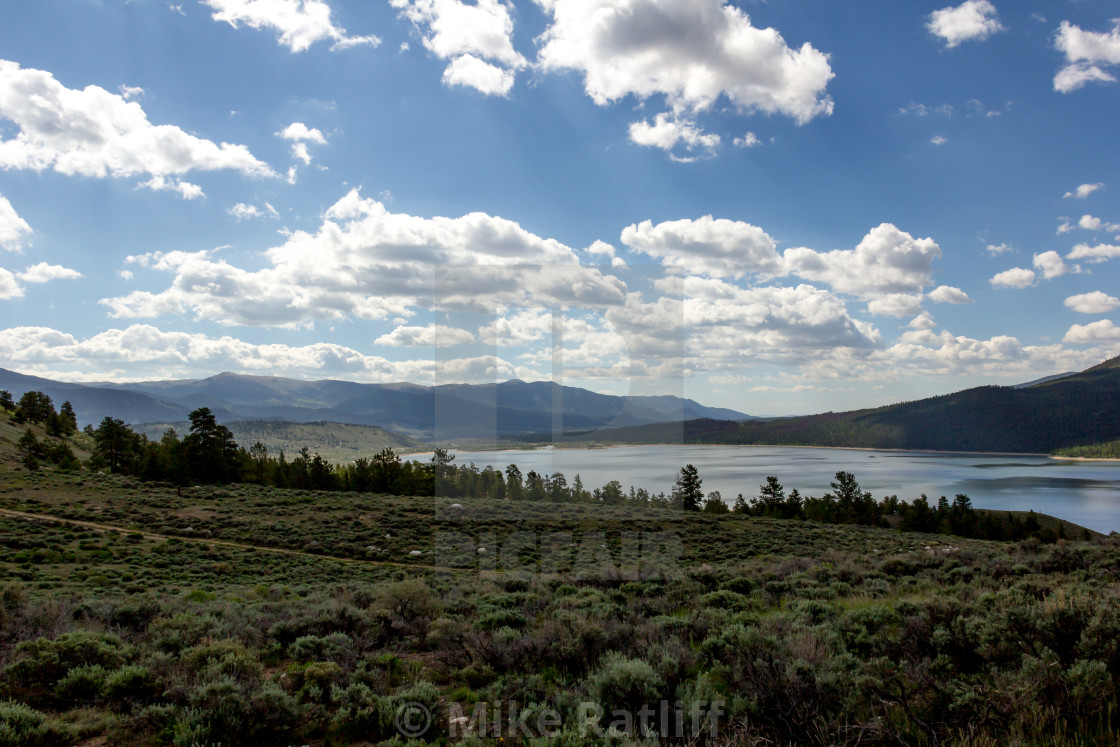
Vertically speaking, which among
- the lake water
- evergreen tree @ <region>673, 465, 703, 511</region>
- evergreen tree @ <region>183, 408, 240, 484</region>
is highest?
evergreen tree @ <region>183, 408, 240, 484</region>

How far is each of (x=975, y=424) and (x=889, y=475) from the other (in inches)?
3920

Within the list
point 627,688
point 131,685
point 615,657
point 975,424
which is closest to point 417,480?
point 131,685

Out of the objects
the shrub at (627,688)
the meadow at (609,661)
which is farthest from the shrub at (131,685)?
the shrub at (627,688)

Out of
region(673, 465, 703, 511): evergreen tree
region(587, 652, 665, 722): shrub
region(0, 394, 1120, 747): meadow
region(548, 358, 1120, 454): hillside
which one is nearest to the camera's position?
region(0, 394, 1120, 747): meadow

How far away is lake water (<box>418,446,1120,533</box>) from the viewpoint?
54.3 metres

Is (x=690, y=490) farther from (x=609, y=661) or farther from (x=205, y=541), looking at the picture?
(x=609, y=661)

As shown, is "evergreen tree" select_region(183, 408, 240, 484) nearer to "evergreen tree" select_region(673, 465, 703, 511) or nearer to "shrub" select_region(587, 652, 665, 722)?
"evergreen tree" select_region(673, 465, 703, 511)

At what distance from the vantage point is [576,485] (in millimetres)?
54312

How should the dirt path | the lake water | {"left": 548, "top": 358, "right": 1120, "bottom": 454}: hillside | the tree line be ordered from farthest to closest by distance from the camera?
{"left": 548, "top": 358, "right": 1120, "bottom": 454}: hillside < the lake water < the tree line < the dirt path

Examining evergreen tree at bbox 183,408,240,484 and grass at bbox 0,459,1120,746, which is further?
evergreen tree at bbox 183,408,240,484

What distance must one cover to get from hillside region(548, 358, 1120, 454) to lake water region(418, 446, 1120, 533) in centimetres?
1948

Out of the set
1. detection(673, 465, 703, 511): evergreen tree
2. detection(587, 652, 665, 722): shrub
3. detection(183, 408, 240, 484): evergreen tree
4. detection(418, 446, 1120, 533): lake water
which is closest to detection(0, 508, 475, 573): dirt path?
detection(587, 652, 665, 722): shrub

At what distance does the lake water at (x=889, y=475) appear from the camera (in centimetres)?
5425

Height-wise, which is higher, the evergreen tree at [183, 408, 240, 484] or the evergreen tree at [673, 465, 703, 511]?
the evergreen tree at [183, 408, 240, 484]
